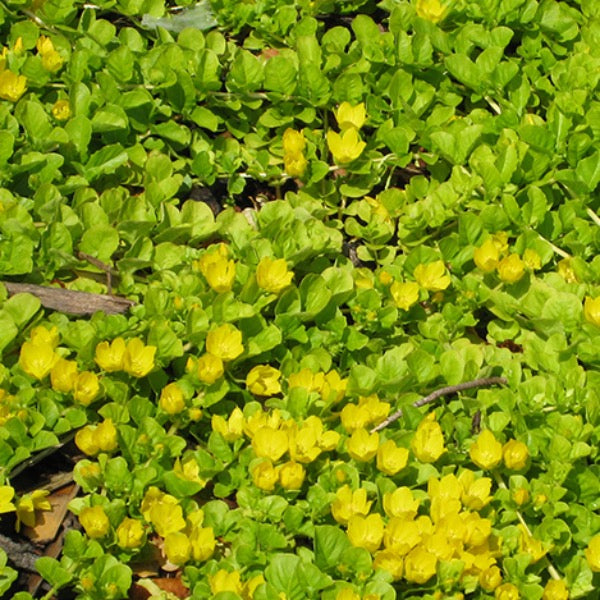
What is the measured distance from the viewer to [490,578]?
10.3ft

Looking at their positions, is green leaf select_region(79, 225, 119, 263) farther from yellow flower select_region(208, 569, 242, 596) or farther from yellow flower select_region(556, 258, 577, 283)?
yellow flower select_region(556, 258, 577, 283)

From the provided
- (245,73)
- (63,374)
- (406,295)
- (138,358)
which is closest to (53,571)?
(63,374)

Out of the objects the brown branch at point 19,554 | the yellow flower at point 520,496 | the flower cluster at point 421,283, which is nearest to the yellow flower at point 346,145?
the flower cluster at point 421,283

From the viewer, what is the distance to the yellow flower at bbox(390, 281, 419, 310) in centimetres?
383

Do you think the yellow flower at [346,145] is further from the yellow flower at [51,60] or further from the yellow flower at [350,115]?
the yellow flower at [51,60]

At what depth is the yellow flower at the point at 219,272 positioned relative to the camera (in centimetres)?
360

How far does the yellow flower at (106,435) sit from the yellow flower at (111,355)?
0.19 metres

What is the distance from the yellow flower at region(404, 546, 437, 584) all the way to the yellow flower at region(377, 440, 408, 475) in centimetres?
28

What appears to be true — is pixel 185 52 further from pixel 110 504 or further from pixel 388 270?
pixel 110 504

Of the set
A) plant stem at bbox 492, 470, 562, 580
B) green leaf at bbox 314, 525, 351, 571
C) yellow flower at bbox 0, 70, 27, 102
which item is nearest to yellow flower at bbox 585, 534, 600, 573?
plant stem at bbox 492, 470, 562, 580

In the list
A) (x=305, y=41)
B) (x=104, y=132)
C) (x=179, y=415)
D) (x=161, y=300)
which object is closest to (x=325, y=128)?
(x=305, y=41)

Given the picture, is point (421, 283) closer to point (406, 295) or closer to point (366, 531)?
point (406, 295)

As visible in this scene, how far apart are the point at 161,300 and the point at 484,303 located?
1187 mm

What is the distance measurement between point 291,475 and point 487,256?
119cm
